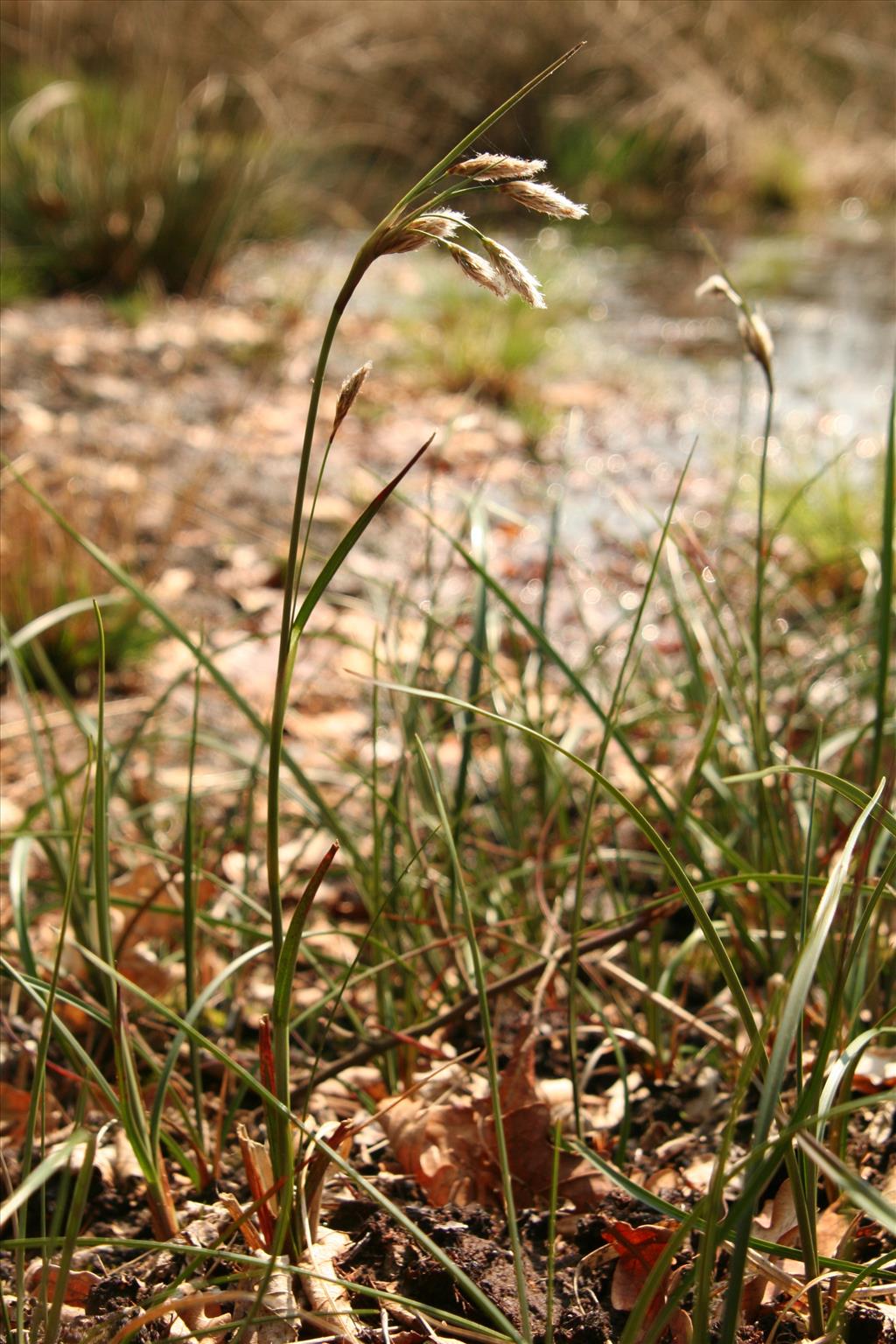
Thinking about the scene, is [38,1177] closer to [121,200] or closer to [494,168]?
[494,168]

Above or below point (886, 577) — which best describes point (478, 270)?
above

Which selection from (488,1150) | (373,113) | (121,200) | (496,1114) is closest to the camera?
(496,1114)

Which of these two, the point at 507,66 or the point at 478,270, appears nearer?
the point at 478,270

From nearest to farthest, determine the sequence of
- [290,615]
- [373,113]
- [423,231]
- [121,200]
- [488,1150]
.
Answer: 1. [423,231]
2. [290,615]
3. [488,1150]
4. [121,200]
5. [373,113]

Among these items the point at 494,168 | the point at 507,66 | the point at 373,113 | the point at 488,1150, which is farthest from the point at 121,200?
the point at 507,66

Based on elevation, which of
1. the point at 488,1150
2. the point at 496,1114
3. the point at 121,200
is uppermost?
the point at 121,200

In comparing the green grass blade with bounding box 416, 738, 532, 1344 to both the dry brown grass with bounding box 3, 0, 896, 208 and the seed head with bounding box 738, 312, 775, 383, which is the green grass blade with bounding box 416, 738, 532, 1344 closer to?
the seed head with bounding box 738, 312, 775, 383

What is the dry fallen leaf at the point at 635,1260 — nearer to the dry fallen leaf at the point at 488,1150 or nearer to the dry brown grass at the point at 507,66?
the dry fallen leaf at the point at 488,1150

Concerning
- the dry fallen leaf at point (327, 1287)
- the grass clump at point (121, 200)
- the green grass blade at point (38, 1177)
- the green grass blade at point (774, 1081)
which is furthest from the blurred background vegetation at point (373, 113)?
the green grass blade at point (774, 1081)
